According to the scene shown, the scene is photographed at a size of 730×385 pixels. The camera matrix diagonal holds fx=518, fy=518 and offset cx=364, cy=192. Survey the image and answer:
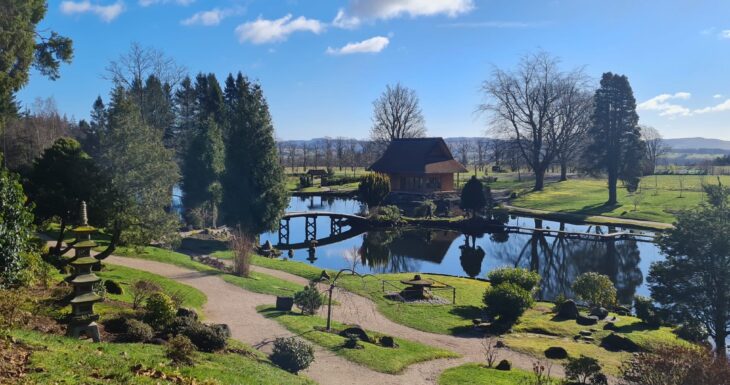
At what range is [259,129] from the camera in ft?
122

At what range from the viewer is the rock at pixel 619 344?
18.3 m

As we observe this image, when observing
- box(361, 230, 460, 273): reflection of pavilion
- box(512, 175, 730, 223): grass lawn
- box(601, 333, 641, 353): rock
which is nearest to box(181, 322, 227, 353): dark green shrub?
box(601, 333, 641, 353): rock

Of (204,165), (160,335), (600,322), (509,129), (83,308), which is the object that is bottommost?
(600,322)

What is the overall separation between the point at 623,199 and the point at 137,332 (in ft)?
186

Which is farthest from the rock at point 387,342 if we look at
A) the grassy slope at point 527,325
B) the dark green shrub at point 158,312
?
the dark green shrub at point 158,312

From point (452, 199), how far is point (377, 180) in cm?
1217

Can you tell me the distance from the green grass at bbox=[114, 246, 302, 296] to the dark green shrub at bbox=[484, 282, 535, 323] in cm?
892

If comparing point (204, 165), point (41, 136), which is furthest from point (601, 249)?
point (41, 136)

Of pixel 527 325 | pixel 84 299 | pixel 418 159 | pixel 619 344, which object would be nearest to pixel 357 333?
pixel 527 325

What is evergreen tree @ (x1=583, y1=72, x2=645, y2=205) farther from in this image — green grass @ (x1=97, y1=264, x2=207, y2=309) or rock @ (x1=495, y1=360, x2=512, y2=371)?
green grass @ (x1=97, y1=264, x2=207, y2=309)

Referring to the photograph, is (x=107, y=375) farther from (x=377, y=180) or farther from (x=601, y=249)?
(x=377, y=180)

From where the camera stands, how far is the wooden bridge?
146 feet

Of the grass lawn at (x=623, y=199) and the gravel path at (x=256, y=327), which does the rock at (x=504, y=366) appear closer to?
the gravel path at (x=256, y=327)

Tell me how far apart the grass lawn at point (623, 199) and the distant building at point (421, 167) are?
10.4 m
